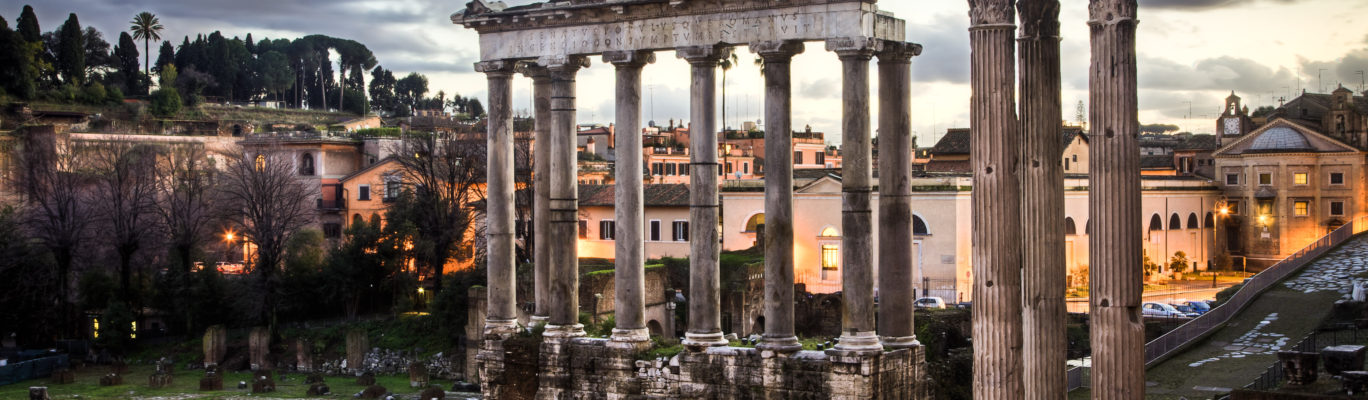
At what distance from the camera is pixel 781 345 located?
70.5ft

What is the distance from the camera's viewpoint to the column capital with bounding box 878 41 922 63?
68.4 ft

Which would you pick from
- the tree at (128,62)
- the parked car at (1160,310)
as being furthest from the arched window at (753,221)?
the tree at (128,62)

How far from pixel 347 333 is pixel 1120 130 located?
119 feet

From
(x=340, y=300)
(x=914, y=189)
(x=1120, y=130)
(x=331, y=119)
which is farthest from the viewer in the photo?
(x=331, y=119)

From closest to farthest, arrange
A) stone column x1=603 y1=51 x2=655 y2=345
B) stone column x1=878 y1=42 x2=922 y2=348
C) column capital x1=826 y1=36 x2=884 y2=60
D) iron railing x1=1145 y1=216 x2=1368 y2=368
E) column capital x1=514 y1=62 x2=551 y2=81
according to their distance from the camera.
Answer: column capital x1=826 y1=36 x2=884 y2=60 < stone column x1=878 y1=42 x2=922 y2=348 < stone column x1=603 y1=51 x2=655 y2=345 < column capital x1=514 y1=62 x2=551 y2=81 < iron railing x1=1145 y1=216 x2=1368 y2=368

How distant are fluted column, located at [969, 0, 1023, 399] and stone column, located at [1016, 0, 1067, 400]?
134 millimetres

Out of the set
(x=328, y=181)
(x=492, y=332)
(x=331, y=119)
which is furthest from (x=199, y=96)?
(x=492, y=332)

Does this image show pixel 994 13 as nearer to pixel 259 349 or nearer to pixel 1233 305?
pixel 1233 305

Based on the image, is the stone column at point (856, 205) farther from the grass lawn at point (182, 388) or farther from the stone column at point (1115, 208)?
the grass lawn at point (182, 388)

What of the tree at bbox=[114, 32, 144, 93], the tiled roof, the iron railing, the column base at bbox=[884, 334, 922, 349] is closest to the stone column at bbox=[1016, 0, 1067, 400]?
the column base at bbox=[884, 334, 922, 349]

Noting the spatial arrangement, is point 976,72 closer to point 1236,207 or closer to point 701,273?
point 701,273

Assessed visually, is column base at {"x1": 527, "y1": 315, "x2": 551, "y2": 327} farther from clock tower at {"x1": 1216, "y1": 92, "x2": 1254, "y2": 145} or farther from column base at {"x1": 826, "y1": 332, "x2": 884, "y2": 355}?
clock tower at {"x1": 1216, "y1": 92, "x2": 1254, "y2": 145}

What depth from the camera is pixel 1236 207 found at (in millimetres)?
53125

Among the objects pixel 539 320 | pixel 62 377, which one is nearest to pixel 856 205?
pixel 539 320
